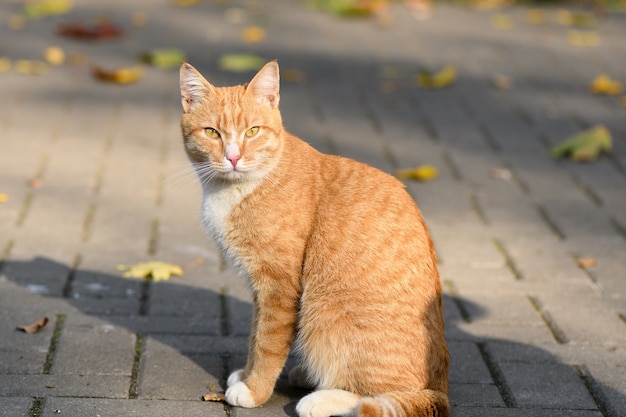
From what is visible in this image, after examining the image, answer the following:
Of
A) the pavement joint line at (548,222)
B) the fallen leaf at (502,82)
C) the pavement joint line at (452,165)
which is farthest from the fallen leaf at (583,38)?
the pavement joint line at (548,222)

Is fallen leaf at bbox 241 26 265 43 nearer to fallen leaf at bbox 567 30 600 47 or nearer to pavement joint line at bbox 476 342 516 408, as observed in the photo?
fallen leaf at bbox 567 30 600 47

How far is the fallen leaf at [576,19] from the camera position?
33.4ft

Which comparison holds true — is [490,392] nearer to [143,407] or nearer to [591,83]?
[143,407]

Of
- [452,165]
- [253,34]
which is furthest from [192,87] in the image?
[253,34]

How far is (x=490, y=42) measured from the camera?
30.2 feet

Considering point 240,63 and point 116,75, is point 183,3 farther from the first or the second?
point 116,75

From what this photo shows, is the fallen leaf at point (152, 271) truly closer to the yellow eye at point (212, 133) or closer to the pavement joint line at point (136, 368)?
the pavement joint line at point (136, 368)

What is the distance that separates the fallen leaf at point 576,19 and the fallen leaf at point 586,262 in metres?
5.78

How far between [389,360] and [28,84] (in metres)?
4.94

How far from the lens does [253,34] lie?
898 cm

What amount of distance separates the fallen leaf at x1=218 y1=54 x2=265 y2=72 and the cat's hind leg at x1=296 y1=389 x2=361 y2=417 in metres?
4.88

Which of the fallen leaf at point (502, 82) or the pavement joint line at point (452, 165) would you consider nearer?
the pavement joint line at point (452, 165)

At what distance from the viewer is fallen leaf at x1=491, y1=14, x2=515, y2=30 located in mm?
9844

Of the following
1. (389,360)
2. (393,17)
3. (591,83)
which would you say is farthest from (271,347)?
(393,17)
